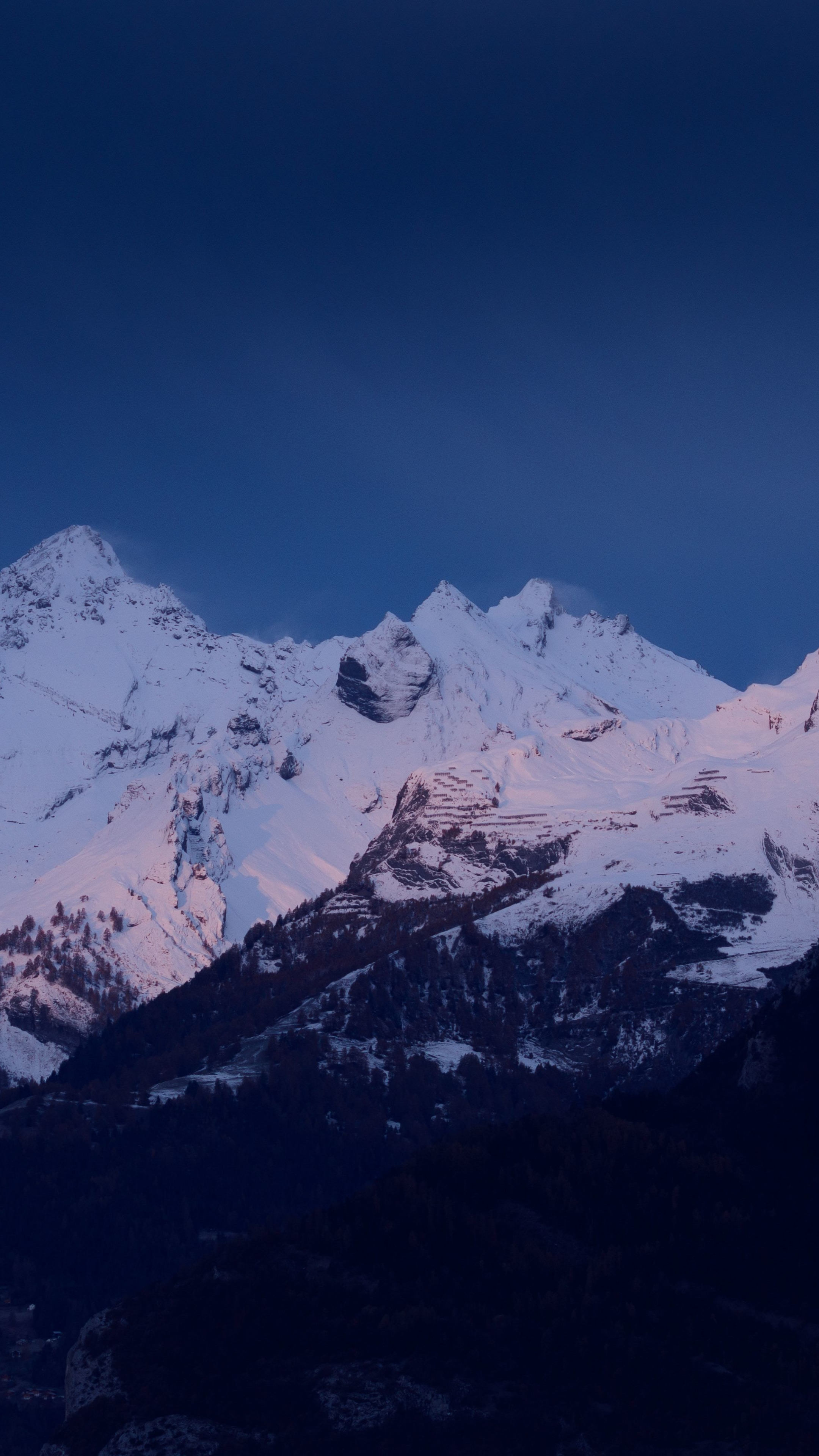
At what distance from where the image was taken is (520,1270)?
76.7 m

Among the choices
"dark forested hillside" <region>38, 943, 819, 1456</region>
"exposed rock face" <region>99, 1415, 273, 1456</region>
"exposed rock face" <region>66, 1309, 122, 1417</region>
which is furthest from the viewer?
"exposed rock face" <region>66, 1309, 122, 1417</region>

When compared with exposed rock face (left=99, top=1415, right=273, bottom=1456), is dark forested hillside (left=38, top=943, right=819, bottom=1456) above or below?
above

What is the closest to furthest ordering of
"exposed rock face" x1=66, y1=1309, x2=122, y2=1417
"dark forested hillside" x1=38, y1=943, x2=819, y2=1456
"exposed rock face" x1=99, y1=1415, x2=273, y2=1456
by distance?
"dark forested hillside" x1=38, y1=943, x2=819, y2=1456 < "exposed rock face" x1=99, y1=1415, x2=273, y2=1456 < "exposed rock face" x1=66, y1=1309, x2=122, y2=1417

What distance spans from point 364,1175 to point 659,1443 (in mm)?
114489

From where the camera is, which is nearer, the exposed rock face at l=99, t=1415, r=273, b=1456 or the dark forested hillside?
the dark forested hillside

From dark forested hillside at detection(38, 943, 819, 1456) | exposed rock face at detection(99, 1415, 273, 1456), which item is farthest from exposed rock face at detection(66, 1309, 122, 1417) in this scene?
exposed rock face at detection(99, 1415, 273, 1456)

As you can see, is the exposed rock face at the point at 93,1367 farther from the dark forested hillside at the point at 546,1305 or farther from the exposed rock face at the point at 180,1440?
the exposed rock face at the point at 180,1440

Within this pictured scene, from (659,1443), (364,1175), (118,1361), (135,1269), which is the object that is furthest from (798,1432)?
(364,1175)

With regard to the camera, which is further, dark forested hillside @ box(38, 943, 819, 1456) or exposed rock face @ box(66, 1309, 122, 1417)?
exposed rock face @ box(66, 1309, 122, 1417)

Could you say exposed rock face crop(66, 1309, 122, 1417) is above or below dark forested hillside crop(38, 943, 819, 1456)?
below

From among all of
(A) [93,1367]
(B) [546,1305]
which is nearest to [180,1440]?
(A) [93,1367]

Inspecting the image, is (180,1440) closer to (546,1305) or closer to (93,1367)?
(93,1367)

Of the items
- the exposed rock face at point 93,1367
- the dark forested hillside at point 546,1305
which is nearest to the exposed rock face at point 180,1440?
the dark forested hillside at point 546,1305

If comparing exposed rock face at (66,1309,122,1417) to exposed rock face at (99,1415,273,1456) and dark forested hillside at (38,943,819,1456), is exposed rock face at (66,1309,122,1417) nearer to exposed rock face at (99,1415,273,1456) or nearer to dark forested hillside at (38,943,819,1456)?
dark forested hillside at (38,943,819,1456)
